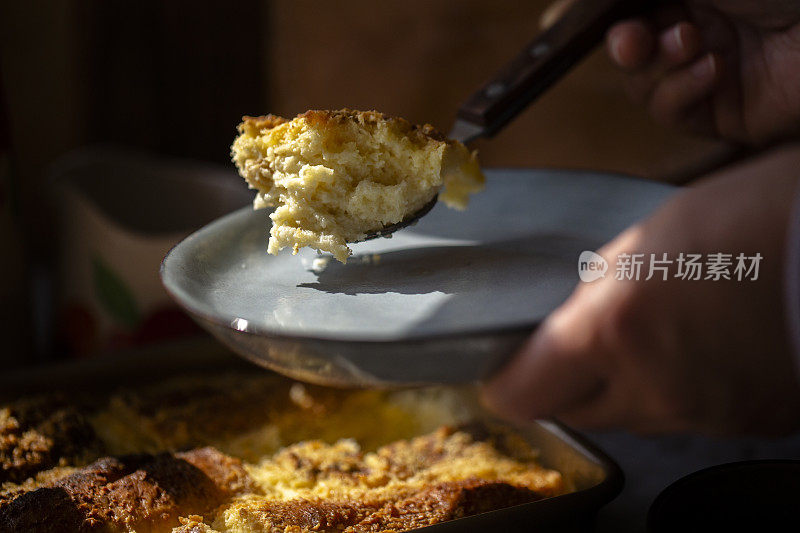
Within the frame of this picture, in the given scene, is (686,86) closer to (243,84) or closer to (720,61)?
(720,61)

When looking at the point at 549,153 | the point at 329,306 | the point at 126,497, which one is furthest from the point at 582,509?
the point at 549,153

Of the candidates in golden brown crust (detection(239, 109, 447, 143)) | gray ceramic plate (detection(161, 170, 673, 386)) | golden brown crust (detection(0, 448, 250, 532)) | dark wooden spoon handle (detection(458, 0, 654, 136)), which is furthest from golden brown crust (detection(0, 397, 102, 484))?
dark wooden spoon handle (detection(458, 0, 654, 136))

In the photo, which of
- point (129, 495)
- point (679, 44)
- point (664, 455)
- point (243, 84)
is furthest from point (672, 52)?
point (243, 84)

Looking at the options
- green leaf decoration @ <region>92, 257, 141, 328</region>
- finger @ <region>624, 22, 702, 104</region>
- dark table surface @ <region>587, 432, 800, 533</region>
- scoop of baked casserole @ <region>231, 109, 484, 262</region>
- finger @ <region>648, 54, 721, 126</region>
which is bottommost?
dark table surface @ <region>587, 432, 800, 533</region>

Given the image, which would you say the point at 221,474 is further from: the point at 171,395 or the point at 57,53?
the point at 57,53

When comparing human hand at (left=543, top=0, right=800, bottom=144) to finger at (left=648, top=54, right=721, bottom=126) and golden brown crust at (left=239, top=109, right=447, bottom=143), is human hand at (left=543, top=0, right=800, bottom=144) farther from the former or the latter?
golden brown crust at (left=239, top=109, right=447, bottom=143)

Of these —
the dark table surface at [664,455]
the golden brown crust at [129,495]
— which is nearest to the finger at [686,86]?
the dark table surface at [664,455]
